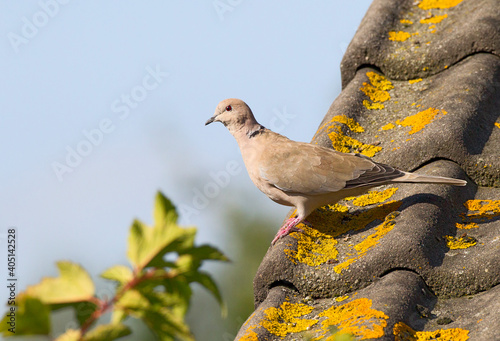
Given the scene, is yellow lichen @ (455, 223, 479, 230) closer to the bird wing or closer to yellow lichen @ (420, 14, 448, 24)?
the bird wing

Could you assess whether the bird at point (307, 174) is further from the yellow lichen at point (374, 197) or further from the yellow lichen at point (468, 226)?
the yellow lichen at point (468, 226)

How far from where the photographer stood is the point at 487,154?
3.51m

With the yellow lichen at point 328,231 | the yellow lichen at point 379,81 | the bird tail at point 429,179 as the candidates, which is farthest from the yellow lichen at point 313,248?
the yellow lichen at point 379,81

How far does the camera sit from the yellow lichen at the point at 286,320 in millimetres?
2697

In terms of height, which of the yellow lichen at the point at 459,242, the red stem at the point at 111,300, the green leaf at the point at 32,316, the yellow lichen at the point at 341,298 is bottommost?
the yellow lichen at the point at 459,242

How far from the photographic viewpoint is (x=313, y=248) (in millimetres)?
3264

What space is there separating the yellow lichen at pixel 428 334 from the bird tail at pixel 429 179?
0.99m

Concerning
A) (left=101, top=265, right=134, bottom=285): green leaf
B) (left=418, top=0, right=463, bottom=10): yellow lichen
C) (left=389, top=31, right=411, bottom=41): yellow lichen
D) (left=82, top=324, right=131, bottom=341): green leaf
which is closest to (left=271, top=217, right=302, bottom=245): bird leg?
(left=389, top=31, right=411, bottom=41): yellow lichen

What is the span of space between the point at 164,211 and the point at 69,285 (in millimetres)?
210

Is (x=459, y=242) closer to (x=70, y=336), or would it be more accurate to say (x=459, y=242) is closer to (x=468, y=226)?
(x=468, y=226)

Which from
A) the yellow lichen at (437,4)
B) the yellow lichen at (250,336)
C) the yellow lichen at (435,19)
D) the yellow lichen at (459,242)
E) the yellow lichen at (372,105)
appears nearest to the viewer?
the yellow lichen at (250,336)

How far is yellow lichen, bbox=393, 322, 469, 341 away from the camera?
2371mm

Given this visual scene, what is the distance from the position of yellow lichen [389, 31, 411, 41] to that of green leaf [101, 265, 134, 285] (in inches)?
163

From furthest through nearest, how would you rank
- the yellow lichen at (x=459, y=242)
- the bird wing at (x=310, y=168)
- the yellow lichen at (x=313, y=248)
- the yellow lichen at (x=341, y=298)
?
the bird wing at (x=310, y=168) → the yellow lichen at (x=313, y=248) → the yellow lichen at (x=459, y=242) → the yellow lichen at (x=341, y=298)
